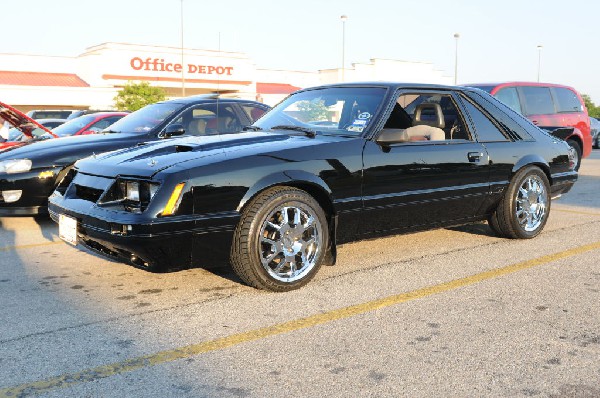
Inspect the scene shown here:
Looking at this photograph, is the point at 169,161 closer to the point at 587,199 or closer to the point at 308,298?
the point at 308,298

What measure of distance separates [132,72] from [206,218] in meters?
48.4

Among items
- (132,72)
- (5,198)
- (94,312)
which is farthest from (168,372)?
(132,72)

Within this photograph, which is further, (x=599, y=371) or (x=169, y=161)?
(x=169, y=161)

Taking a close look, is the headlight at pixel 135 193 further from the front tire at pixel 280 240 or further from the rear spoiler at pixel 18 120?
the rear spoiler at pixel 18 120

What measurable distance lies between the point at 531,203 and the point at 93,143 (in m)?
4.51

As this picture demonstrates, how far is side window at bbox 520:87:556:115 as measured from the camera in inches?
434

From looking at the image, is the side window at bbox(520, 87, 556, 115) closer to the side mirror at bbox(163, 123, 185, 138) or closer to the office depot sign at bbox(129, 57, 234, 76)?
the side mirror at bbox(163, 123, 185, 138)

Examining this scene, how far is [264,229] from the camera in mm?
4074

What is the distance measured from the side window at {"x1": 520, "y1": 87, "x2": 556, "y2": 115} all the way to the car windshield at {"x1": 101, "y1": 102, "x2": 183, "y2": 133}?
650cm

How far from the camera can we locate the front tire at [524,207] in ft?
18.6

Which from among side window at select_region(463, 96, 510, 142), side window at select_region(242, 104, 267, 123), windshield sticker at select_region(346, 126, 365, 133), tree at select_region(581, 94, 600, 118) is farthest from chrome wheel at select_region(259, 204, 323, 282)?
tree at select_region(581, 94, 600, 118)

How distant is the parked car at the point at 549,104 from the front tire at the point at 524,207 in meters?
4.87

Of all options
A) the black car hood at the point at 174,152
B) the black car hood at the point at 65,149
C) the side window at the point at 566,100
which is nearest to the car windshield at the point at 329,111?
the black car hood at the point at 174,152

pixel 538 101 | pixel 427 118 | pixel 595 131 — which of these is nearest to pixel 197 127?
pixel 427 118
